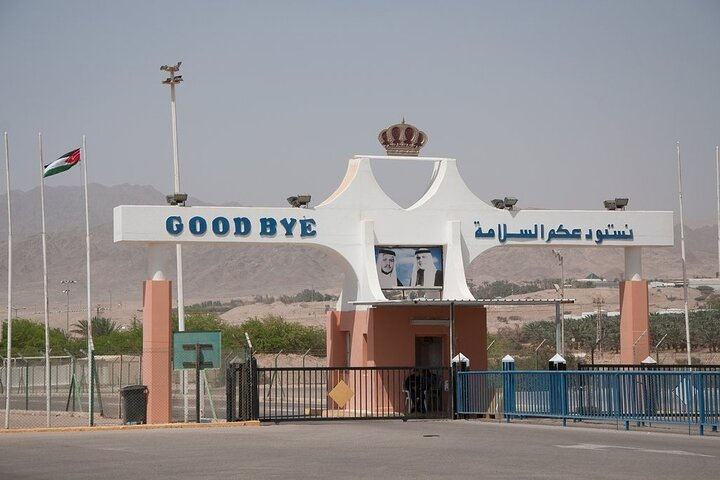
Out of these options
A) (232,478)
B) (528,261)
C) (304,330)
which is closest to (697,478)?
(232,478)

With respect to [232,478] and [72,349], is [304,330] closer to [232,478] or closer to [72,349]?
[72,349]

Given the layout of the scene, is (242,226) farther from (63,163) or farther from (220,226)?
(63,163)

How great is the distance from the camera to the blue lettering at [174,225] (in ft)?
106

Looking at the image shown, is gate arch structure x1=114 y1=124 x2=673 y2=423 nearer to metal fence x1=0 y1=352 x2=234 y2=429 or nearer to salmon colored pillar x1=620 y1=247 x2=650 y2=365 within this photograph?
salmon colored pillar x1=620 y1=247 x2=650 y2=365

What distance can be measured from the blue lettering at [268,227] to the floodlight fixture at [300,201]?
1.09m

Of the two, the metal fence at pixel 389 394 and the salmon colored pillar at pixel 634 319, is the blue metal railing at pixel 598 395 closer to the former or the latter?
the metal fence at pixel 389 394

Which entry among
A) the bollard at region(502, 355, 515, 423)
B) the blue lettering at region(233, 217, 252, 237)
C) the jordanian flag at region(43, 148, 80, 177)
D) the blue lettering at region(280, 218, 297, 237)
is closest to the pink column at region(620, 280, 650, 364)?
the bollard at region(502, 355, 515, 423)

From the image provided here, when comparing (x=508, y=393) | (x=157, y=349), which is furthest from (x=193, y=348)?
(x=508, y=393)

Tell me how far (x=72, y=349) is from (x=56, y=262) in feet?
338

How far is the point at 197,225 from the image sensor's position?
3281 centimetres

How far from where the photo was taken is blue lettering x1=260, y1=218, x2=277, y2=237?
33531 millimetres

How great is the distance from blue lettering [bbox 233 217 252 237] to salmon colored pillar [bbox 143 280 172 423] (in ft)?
8.04

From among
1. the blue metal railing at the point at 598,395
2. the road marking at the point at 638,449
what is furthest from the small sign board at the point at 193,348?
the road marking at the point at 638,449

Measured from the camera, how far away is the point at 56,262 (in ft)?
586
